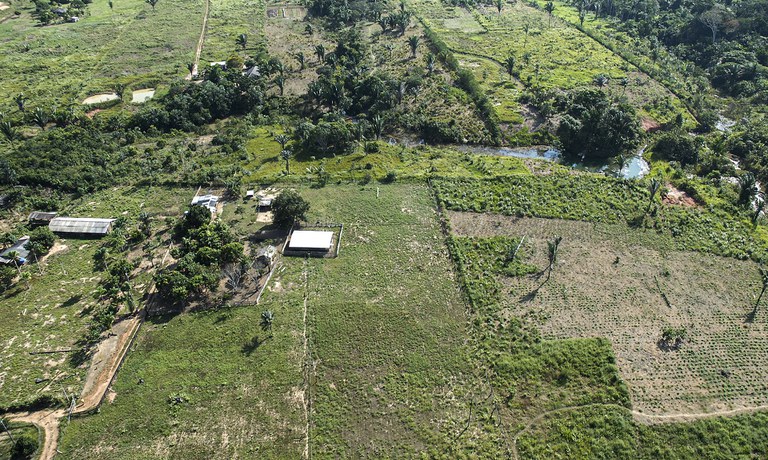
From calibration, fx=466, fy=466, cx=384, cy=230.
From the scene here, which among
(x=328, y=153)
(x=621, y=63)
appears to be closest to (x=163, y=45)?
(x=328, y=153)

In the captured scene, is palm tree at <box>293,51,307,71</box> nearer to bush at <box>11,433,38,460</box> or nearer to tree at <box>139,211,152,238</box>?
tree at <box>139,211,152,238</box>

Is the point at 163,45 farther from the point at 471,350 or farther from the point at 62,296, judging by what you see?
the point at 471,350

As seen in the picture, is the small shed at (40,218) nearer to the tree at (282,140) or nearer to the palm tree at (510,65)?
the tree at (282,140)

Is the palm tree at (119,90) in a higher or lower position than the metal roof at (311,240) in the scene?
higher

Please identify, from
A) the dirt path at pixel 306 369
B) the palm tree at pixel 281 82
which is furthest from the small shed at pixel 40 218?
the palm tree at pixel 281 82

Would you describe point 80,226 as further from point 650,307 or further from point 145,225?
point 650,307

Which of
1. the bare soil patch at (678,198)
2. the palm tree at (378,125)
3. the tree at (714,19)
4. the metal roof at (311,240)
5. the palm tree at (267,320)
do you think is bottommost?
the palm tree at (267,320)
